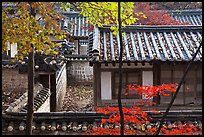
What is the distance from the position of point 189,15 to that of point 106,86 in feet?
58.1

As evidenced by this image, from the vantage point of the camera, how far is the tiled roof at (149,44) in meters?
10.6

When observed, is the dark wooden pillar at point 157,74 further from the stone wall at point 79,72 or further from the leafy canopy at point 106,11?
the stone wall at point 79,72

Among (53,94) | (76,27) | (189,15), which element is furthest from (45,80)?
(189,15)

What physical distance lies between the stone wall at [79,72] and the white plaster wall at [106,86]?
9.49m

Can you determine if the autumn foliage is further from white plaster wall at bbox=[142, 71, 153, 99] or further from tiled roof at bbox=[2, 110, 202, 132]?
white plaster wall at bbox=[142, 71, 153, 99]

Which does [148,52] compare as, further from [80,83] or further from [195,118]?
[80,83]

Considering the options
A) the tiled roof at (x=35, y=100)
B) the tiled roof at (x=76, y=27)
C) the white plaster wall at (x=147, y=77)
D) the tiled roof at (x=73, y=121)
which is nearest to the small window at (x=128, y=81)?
the white plaster wall at (x=147, y=77)

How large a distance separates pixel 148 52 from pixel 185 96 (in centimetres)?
200

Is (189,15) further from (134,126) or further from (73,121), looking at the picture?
(73,121)

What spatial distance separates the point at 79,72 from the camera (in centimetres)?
2084

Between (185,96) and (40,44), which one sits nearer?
(40,44)

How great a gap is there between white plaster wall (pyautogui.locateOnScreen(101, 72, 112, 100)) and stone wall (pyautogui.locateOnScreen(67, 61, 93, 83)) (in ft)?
31.1

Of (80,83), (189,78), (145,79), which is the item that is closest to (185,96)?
(189,78)

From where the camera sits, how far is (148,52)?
10992mm
